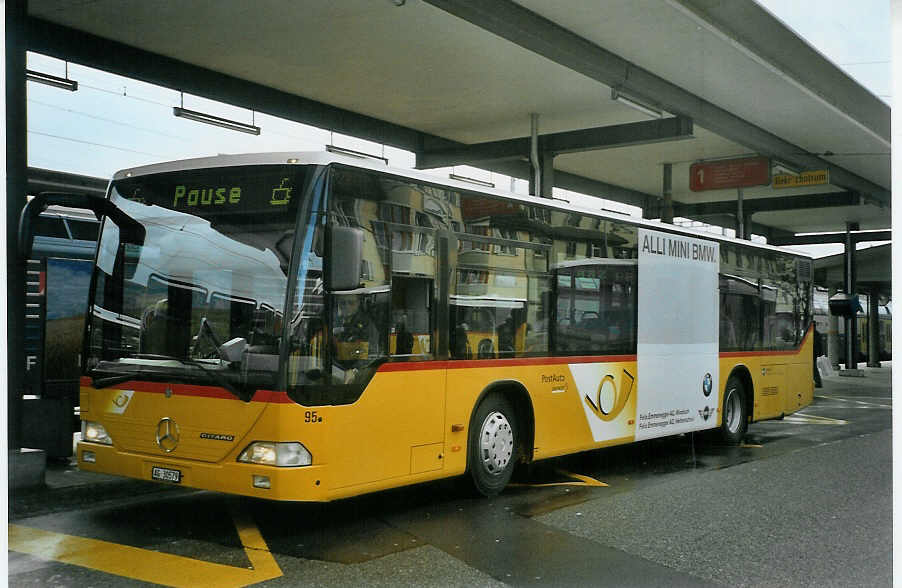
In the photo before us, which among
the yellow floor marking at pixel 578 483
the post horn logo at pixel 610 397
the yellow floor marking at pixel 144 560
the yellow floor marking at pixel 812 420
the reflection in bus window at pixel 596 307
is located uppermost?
the reflection in bus window at pixel 596 307

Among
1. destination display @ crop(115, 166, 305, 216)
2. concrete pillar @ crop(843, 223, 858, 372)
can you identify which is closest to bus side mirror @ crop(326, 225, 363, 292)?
destination display @ crop(115, 166, 305, 216)

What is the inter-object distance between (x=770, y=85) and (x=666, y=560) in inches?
396

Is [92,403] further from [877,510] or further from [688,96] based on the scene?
[688,96]

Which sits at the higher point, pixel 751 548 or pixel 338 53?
pixel 338 53

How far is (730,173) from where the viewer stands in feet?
65.5

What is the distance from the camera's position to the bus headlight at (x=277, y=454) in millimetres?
6457

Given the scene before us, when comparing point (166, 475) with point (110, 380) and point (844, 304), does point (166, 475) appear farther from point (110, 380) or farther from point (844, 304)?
point (844, 304)

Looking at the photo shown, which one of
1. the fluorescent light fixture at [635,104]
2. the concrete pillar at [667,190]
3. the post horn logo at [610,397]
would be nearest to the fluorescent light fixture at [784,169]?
the concrete pillar at [667,190]

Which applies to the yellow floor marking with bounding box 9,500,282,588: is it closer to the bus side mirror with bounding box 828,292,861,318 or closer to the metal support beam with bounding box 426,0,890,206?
the metal support beam with bounding box 426,0,890,206

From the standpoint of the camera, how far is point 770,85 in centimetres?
1433

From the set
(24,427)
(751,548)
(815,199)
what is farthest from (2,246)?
(815,199)

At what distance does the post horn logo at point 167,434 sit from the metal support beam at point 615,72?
6.02m

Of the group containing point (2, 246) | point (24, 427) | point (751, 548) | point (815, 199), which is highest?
point (815, 199)

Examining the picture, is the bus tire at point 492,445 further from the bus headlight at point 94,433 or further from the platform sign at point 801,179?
the platform sign at point 801,179
